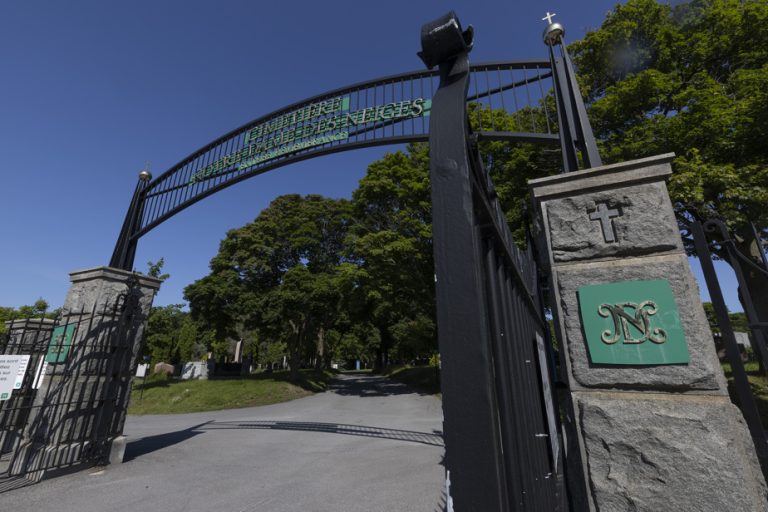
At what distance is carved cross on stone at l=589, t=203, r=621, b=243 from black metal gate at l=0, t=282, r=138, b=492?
25.8ft

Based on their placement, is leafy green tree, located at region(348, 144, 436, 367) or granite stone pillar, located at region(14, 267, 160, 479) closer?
granite stone pillar, located at region(14, 267, 160, 479)

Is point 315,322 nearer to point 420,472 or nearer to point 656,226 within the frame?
point 420,472

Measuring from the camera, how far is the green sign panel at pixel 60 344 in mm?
6242

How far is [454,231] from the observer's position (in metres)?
0.87

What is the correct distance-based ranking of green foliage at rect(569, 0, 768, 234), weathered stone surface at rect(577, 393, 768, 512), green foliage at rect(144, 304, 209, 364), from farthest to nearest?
green foliage at rect(144, 304, 209, 364) → green foliage at rect(569, 0, 768, 234) → weathered stone surface at rect(577, 393, 768, 512)

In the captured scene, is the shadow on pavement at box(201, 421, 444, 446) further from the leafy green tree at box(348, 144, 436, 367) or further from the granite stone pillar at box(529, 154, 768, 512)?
the leafy green tree at box(348, 144, 436, 367)

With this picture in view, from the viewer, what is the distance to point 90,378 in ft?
20.8

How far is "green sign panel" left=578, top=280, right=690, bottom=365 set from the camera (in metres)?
1.90

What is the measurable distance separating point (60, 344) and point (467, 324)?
8.14 m

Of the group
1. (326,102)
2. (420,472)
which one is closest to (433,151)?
(326,102)

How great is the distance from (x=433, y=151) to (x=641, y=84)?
1323 cm

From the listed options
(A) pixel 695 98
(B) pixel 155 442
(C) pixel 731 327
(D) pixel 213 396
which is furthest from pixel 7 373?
(A) pixel 695 98

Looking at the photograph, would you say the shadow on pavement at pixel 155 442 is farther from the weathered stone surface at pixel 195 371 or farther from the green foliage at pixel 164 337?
the green foliage at pixel 164 337

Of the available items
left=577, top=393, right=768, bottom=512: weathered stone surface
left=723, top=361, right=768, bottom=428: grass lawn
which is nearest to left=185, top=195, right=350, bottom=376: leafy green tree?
left=723, top=361, right=768, bottom=428: grass lawn
